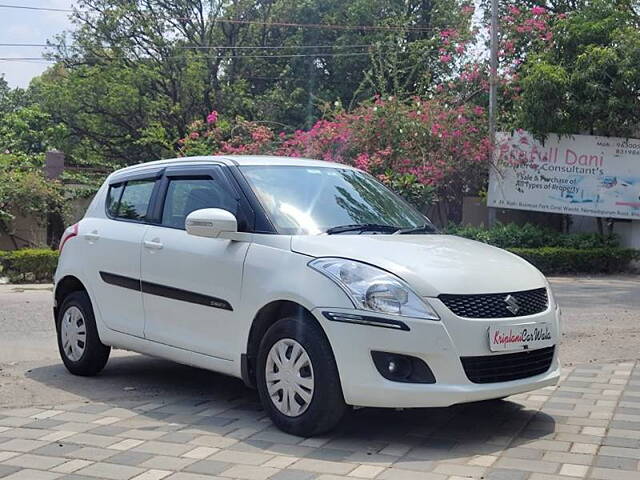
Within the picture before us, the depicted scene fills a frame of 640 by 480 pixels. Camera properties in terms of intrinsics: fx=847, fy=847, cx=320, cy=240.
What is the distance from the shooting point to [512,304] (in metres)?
4.99

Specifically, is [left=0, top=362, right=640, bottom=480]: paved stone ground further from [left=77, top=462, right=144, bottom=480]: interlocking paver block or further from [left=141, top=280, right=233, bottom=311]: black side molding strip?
[left=141, top=280, right=233, bottom=311]: black side molding strip

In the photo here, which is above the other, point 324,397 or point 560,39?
point 560,39

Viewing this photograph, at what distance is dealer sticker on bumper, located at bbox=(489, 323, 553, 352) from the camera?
4.83 m

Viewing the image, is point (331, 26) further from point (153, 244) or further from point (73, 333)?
point (153, 244)

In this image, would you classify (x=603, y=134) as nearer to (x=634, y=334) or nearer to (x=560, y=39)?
(x=560, y=39)

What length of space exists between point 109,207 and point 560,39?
1542cm

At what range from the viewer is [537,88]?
19.0 meters

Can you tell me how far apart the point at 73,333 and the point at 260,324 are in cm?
237

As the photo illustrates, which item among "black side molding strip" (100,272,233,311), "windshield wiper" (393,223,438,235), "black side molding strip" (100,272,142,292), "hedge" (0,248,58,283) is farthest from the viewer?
"hedge" (0,248,58,283)

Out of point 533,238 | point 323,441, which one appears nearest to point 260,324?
point 323,441

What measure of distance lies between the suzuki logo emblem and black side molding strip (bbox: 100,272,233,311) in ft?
5.75

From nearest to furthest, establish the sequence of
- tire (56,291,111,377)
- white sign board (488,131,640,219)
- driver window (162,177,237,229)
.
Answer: driver window (162,177,237,229) → tire (56,291,111,377) → white sign board (488,131,640,219)

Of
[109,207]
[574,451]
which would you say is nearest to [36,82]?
[109,207]

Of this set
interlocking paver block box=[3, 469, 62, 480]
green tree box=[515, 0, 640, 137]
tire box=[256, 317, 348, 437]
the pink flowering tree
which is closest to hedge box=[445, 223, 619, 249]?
the pink flowering tree
